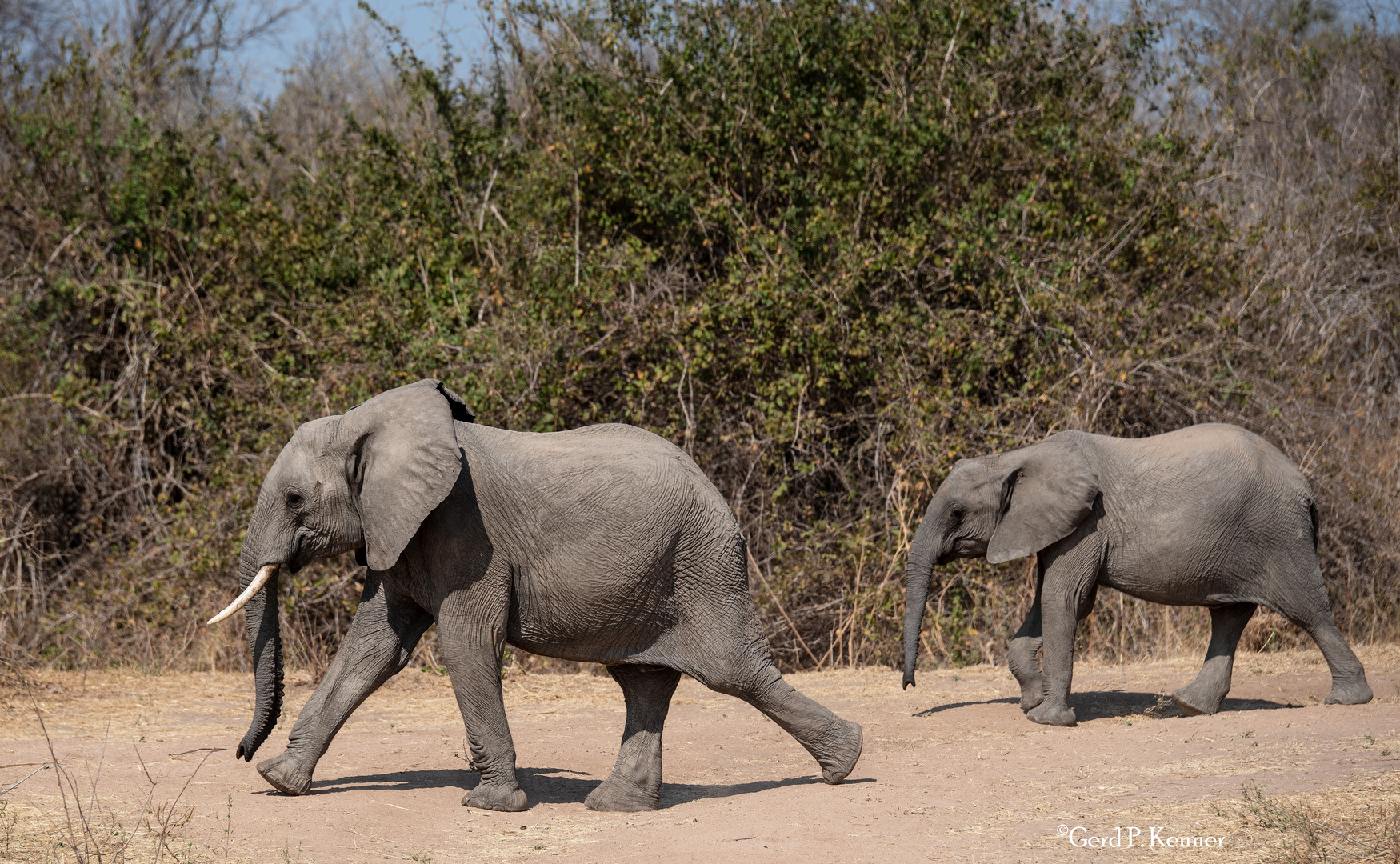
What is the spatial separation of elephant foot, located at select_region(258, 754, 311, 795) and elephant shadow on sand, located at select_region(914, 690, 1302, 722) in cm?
416

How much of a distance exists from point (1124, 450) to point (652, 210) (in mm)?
6019

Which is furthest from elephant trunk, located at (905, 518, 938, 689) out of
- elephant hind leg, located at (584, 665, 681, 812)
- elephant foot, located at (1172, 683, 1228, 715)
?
elephant hind leg, located at (584, 665, 681, 812)

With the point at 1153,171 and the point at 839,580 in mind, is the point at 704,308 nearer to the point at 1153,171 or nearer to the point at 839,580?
the point at 839,580

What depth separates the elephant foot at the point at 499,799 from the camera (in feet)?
19.4

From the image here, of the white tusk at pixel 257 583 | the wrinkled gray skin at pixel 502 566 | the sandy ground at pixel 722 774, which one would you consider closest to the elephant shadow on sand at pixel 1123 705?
the sandy ground at pixel 722 774

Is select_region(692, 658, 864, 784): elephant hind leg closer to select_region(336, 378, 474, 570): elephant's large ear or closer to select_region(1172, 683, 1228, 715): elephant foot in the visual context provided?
select_region(336, 378, 474, 570): elephant's large ear

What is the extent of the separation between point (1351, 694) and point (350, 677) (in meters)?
6.26

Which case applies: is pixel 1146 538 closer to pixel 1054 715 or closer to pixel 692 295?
pixel 1054 715

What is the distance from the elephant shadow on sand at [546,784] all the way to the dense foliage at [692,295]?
4.47 m

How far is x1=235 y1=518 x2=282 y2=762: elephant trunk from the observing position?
233 inches

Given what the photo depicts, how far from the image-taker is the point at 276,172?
15.7 m

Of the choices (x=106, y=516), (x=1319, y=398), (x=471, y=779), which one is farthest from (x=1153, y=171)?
(x=106, y=516)

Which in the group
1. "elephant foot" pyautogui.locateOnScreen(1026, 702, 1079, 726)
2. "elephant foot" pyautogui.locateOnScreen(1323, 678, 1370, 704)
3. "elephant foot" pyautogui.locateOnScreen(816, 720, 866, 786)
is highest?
"elephant foot" pyautogui.locateOnScreen(816, 720, 866, 786)

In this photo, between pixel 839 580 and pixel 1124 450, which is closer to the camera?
pixel 1124 450
